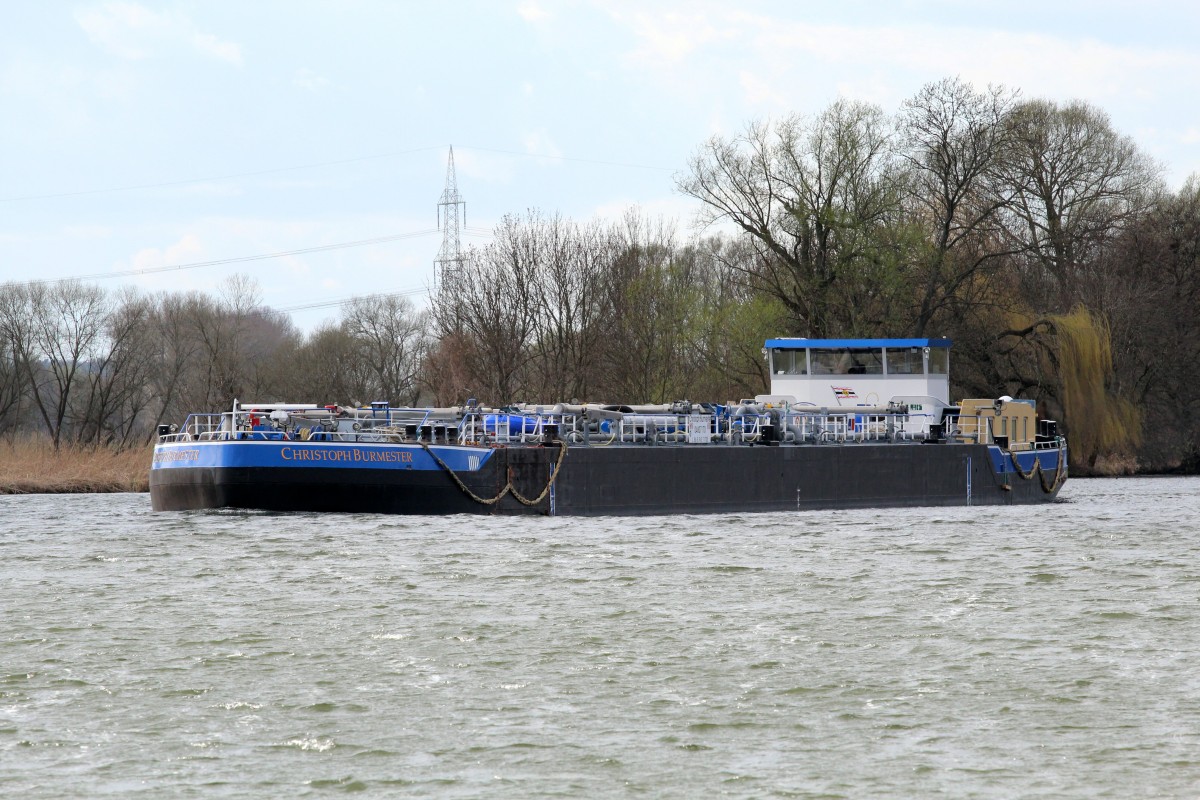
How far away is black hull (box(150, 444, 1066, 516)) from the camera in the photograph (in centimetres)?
3444

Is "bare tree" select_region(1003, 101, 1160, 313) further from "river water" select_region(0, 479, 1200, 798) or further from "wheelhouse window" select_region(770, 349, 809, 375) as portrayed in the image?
"river water" select_region(0, 479, 1200, 798)

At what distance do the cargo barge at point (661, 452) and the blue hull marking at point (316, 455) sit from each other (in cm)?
4

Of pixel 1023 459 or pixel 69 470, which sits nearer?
pixel 1023 459

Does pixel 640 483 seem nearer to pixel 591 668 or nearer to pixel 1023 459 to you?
pixel 1023 459

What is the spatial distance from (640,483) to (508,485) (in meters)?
4.35

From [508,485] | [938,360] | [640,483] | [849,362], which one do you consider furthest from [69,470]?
[938,360]

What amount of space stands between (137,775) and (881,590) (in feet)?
46.1

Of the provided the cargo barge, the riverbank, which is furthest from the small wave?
the riverbank

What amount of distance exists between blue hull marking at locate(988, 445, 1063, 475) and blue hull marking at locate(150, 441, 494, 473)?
1930cm

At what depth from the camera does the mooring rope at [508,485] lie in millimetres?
34781

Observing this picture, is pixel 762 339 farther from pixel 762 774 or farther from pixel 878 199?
pixel 762 774

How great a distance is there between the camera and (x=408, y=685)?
50.8ft

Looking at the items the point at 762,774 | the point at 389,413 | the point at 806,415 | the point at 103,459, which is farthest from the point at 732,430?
the point at 762,774

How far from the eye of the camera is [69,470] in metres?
52.3
